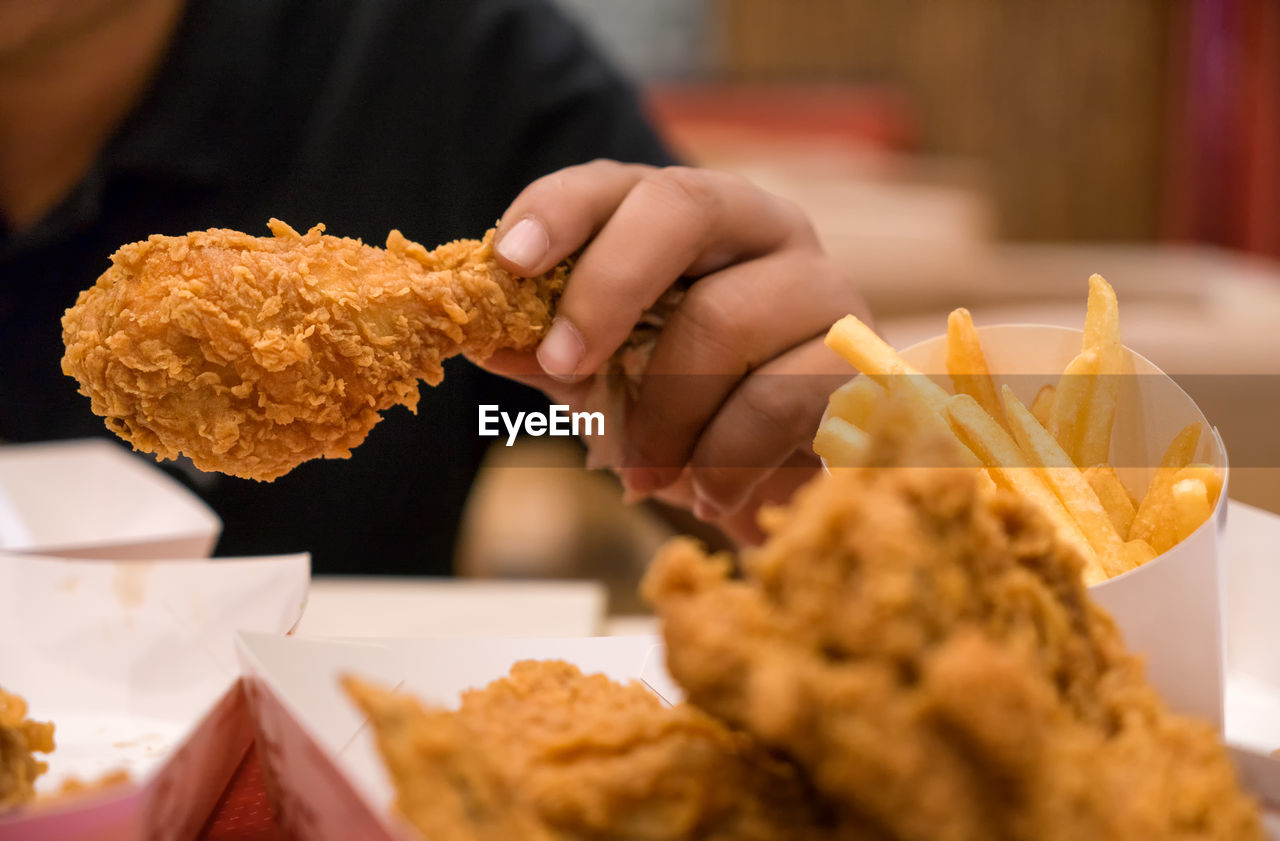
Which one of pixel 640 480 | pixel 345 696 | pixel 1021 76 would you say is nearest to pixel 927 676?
pixel 345 696

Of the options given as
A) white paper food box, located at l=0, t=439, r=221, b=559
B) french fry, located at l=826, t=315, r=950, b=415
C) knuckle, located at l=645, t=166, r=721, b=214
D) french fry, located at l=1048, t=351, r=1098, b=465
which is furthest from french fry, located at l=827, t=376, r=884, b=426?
white paper food box, located at l=0, t=439, r=221, b=559

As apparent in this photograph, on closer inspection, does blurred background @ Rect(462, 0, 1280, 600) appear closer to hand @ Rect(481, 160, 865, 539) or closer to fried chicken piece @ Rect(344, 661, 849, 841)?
hand @ Rect(481, 160, 865, 539)

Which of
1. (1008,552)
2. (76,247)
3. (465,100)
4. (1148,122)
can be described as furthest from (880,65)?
(1008,552)

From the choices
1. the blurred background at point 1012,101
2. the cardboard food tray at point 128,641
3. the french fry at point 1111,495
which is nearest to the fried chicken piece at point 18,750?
the cardboard food tray at point 128,641

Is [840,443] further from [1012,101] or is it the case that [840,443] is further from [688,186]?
[1012,101]

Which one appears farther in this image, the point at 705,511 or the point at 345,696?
the point at 705,511

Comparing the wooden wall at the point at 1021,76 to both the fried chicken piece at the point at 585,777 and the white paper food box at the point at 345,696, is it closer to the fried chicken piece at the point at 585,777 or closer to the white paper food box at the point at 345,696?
the white paper food box at the point at 345,696
